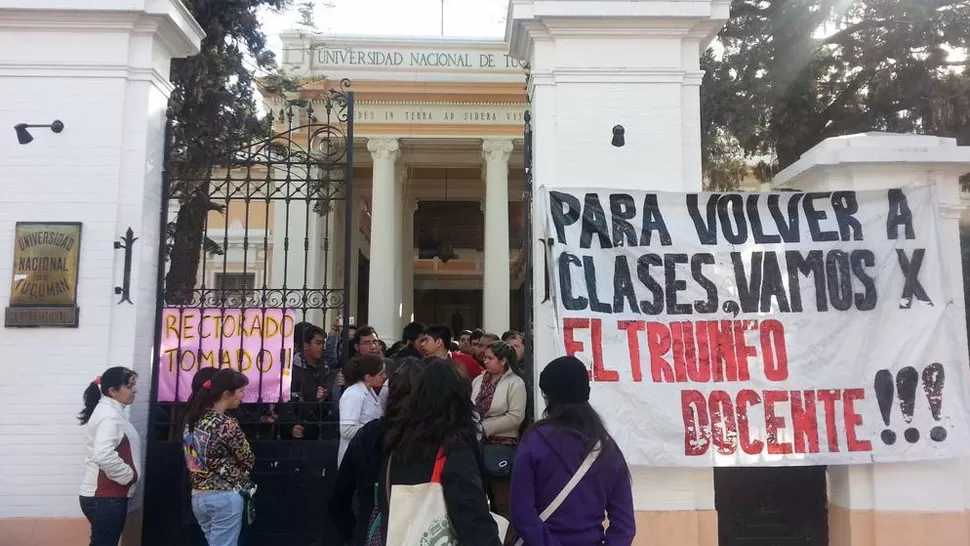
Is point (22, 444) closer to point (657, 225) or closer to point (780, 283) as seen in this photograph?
point (657, 225)

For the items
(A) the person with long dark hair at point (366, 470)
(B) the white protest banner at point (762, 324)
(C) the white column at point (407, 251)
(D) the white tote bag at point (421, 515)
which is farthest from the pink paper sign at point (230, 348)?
(C) the white column at point (407, 251)

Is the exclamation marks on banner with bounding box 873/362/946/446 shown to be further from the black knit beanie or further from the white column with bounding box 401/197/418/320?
the white column with bounding box 401/197/418/320

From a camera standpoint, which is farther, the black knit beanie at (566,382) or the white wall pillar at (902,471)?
the white wall pillar at (902,471)

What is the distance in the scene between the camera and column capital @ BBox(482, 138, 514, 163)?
14.9 meters

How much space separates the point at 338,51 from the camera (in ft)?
48.9

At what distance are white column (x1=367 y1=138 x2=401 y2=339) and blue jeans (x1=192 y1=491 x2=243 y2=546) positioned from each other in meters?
9.41

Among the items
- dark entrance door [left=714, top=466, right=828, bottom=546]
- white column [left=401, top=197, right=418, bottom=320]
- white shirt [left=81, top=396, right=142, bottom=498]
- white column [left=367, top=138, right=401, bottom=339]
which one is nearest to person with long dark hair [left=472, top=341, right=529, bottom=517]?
dark entrance door [left=714, top=466, right=828, bottom=546]

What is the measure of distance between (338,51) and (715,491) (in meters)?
11.9

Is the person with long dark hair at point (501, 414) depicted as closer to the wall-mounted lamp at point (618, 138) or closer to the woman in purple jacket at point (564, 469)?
the wall-mounted lamp at point (618, 138)

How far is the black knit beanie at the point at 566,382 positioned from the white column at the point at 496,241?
10.8 m

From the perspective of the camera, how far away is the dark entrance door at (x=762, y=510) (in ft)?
18.7

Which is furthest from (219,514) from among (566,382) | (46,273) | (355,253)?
(355,253)

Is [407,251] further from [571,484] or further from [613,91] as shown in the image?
[571,484]

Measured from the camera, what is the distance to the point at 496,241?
14.6 metres
